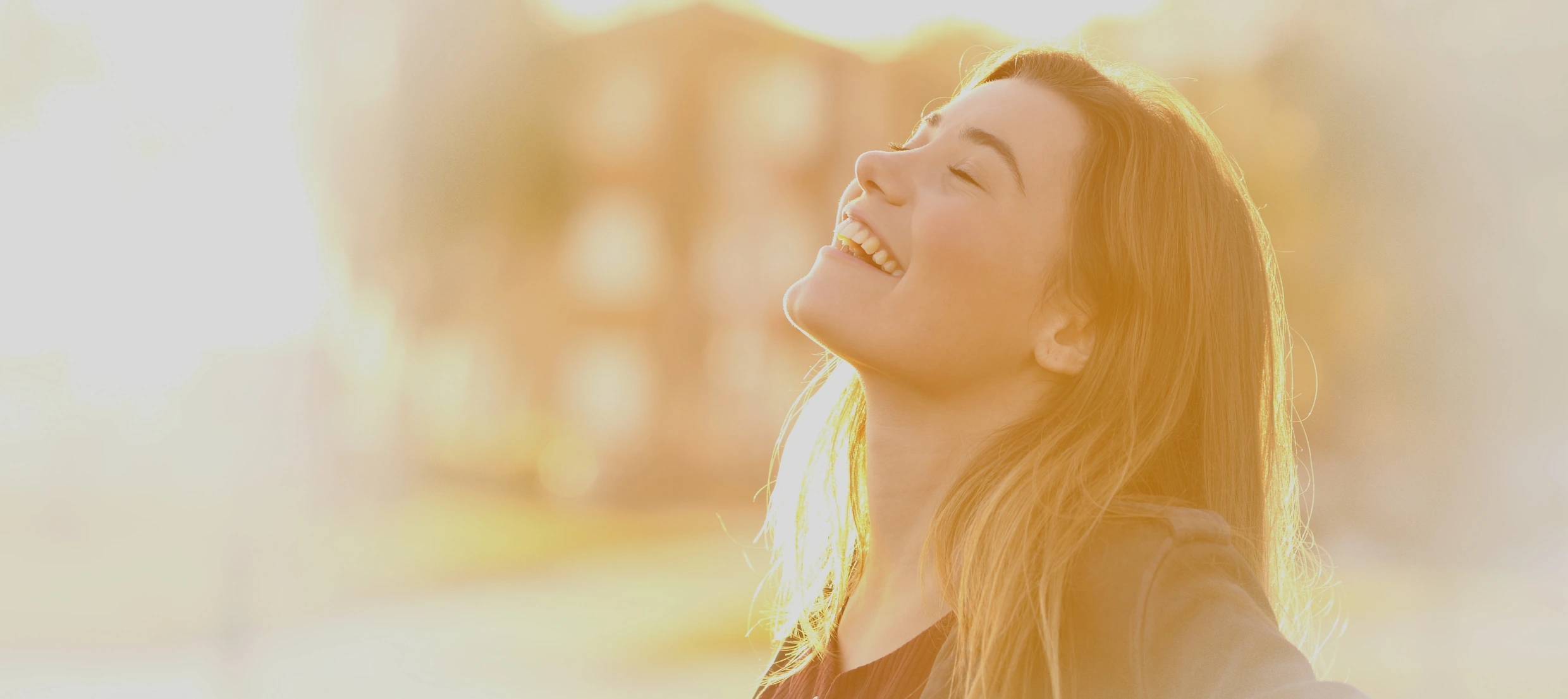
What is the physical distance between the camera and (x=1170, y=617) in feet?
4.03

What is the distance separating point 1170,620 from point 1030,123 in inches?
27.6

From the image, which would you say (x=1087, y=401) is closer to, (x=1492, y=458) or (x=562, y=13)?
(x=1492, y=458)

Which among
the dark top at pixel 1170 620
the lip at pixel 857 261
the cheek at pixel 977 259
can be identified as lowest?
the dark top at pixel 1170 620

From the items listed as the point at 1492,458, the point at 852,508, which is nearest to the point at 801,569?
the point at 852,508

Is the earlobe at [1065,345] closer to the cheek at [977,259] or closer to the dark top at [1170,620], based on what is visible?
the cheek at [977,259]

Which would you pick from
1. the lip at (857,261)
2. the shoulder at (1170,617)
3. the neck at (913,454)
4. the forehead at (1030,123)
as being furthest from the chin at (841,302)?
the shoulder at (1170,617)

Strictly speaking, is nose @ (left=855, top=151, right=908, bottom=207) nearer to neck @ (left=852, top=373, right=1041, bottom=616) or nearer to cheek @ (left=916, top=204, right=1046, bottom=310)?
cheek @ (left=916, top=204, right=1046, bottom=310)

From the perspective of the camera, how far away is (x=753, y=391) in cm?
2358

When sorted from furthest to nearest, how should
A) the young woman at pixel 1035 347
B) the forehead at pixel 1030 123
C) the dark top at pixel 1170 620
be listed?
the forehead at pixel 1030 123 → the young woman at pixel 1035 347 → the dark top at pixel 1170 620

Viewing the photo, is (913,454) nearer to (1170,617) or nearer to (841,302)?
(841,302)

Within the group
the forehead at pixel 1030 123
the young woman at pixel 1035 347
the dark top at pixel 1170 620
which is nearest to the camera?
the dark top at pixel 1170 620

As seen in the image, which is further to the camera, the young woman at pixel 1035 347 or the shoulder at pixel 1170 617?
the young woman at pixel 1035 347

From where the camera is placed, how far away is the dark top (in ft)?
3.82

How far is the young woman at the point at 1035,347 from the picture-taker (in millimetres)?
1510
